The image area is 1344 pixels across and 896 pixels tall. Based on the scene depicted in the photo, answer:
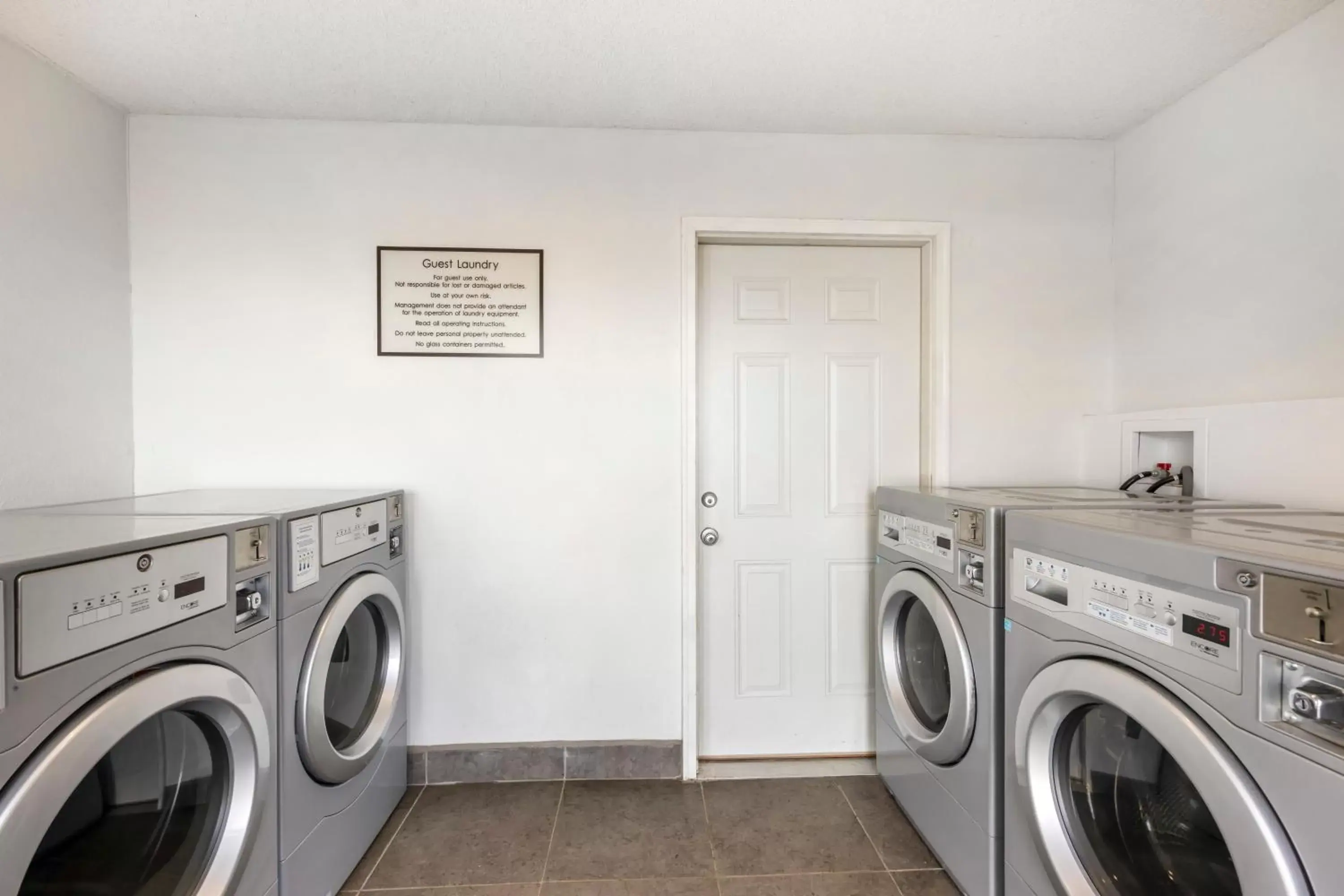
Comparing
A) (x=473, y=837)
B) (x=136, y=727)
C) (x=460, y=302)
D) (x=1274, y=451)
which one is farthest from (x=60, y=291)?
(x=1274, y=451)

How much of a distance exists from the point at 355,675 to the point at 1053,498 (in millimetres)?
2056

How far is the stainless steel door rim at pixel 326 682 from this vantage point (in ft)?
4.33

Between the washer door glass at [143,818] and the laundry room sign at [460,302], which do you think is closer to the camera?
the washer door glass at [143,818]

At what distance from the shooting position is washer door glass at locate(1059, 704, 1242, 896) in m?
0.89

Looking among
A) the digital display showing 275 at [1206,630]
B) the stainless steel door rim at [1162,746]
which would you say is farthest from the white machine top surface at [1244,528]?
the stainless steel door rim at [1162,746]

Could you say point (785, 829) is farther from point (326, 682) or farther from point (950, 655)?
point (326, 682)

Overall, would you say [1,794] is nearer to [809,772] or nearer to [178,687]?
[178,687]

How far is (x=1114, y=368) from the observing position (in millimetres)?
2070

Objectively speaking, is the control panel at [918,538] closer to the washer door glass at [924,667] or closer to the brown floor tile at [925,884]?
the washer door glass at [924,667]

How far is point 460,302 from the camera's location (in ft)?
6.40

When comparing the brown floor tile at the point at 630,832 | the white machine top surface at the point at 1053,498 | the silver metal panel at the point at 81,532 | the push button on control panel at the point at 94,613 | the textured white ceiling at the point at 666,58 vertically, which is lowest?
the brown floor tile at the point at 630,832

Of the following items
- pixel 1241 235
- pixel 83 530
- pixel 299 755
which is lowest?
pixel 299 755

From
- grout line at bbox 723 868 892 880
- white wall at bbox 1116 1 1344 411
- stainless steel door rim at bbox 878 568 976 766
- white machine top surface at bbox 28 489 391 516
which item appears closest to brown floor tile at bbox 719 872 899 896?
grout line at bbox 723 868 892 880

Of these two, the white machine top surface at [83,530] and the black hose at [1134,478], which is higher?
the black hose at [1134,478]
